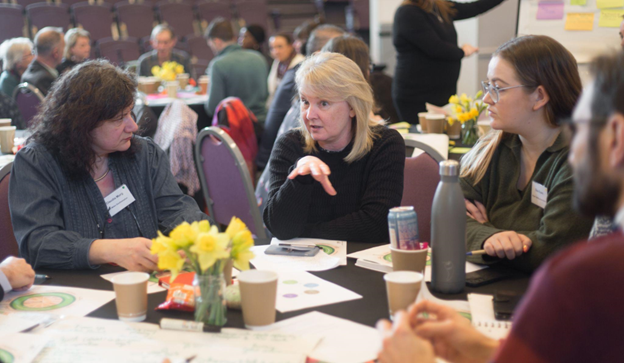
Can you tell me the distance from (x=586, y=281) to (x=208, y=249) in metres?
0.68

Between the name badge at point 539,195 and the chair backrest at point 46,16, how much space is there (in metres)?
7.92

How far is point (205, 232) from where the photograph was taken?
117 centimetres

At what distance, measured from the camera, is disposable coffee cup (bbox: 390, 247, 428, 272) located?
54.2 inches

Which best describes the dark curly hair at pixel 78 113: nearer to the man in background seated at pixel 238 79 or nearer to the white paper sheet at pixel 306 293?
the white paper sheet at pixel 306 293

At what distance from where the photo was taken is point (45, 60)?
18.0 feet

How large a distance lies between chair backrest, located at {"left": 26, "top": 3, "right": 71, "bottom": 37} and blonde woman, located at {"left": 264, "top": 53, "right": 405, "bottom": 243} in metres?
7.21

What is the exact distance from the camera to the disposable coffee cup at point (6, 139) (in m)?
2.97

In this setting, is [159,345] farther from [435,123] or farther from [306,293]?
[435,123]

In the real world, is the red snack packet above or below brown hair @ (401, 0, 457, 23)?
below

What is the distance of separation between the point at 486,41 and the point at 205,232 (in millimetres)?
5949

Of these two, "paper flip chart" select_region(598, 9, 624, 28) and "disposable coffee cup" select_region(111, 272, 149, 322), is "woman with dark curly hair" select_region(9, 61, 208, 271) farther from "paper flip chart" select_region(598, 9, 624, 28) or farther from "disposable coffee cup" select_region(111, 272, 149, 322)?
"paper flip chart" select_region(598, 9, 624, 28)

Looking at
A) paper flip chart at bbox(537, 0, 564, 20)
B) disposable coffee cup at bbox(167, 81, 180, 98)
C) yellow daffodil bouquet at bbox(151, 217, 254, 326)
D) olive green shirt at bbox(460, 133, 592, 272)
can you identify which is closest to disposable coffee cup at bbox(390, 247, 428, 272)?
olive green shirt at bbox(460, 133, 592, 272)

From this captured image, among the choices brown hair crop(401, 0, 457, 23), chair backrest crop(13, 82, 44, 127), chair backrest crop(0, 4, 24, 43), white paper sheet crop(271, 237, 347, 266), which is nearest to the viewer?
white paper sheet crop(271, 237, 347, 266)

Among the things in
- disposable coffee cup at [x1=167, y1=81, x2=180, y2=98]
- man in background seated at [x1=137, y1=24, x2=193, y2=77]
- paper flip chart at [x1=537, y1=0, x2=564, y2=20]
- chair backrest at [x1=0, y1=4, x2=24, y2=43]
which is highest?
chair backrest at [x1=0, y1=4, x2=24, y2=43]
